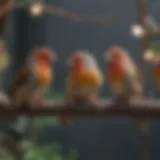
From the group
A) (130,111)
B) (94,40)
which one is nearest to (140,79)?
(130,111)

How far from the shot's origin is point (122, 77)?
4.09ft

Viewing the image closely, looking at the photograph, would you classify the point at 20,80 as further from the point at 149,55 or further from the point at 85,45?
the point at 85,45

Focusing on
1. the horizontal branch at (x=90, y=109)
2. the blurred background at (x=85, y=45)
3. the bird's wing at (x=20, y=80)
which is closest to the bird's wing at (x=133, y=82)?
the horizontal branch at (x=90, y=109)

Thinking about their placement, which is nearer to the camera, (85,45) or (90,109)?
(90,109)

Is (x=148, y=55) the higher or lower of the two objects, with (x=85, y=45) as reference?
lower

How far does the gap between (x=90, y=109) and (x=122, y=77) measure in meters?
0.21

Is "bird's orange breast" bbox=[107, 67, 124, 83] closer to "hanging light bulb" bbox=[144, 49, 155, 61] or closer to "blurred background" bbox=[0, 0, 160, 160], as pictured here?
"hanging light bulb" bbox=[144, 49, 155, 61]

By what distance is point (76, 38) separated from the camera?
2.56 meters

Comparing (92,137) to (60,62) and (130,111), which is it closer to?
(60,62)

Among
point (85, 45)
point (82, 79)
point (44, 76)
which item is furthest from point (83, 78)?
point (85, 45)

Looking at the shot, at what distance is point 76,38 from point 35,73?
4.16ft

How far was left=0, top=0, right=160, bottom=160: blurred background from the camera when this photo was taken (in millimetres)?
2537

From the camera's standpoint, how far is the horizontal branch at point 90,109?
3.39 feet

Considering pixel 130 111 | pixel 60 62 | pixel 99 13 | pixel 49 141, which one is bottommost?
pixel 130 111
